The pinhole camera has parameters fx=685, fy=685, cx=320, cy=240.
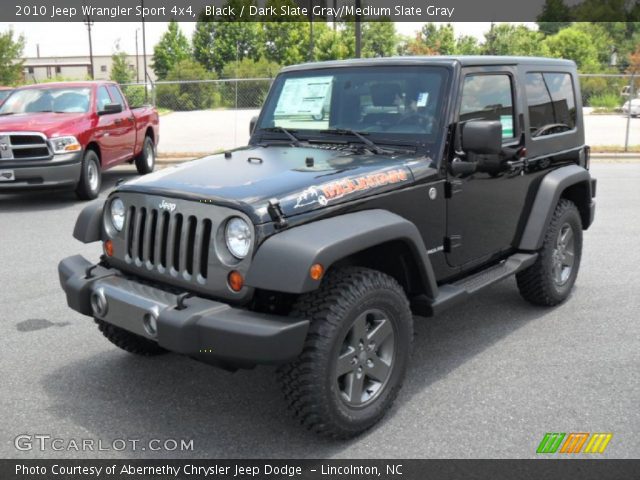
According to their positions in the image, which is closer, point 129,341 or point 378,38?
point 129,341

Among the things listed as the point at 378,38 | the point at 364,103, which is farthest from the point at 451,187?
the point at 378,38

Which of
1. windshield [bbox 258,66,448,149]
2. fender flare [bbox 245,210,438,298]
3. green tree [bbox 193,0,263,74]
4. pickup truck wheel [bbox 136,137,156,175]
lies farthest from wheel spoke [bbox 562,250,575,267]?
green tree [bbox 193,0,263,74]

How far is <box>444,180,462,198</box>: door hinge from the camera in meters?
4.07

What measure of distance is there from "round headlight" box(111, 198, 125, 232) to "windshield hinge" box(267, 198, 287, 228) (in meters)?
1.04

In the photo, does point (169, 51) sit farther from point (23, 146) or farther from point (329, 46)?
point (23, 146)

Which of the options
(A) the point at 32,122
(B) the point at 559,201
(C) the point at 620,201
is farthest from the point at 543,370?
(A) the point at 32,122

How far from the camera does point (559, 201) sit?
17.4ft

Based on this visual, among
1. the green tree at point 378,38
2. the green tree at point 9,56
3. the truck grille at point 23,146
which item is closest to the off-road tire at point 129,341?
the truck grille at point 23,146

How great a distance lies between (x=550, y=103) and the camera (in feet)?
17.2

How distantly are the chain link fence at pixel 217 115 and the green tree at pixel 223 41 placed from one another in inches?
1179

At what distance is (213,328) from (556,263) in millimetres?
3290

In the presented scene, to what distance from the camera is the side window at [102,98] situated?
11.2 meters

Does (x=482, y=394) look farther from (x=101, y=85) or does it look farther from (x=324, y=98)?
(x=101, y=85)

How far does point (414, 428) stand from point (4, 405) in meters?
2.23
